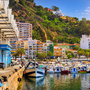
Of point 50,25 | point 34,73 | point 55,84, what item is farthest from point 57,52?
point 55,84

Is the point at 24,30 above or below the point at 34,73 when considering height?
above

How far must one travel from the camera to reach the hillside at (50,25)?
135 metres

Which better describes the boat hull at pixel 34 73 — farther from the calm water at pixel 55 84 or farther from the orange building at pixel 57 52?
the orange building at pixel 57 52

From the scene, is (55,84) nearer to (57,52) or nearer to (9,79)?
(9,79)

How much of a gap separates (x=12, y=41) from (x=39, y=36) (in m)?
28.7

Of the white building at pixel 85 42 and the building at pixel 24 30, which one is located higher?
the building at pixel 24 30

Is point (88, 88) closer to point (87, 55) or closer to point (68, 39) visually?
point (87, 55)

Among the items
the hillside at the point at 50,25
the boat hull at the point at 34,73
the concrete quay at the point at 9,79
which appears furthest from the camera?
the hillside at the point at 50,25

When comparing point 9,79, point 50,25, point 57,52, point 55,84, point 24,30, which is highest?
point 50,25

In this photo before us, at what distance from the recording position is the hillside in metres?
135

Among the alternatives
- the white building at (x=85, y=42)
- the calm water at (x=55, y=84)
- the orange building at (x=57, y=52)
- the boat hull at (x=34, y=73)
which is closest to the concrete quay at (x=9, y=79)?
the calm water at (x=55, y=84)

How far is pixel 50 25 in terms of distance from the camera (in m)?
154

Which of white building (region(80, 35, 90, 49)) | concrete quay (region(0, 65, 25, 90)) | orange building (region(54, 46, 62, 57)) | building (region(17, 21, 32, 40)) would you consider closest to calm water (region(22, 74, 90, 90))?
concrete quay (region(0, 65, 25, 90))

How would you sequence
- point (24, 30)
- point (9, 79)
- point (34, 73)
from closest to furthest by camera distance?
point (9, 79) < point (34, 73) < point (24, 30)
